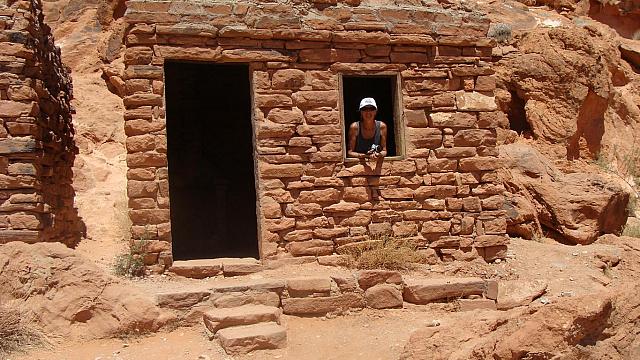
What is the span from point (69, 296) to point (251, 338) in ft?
5.51

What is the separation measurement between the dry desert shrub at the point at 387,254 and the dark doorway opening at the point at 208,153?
3903 millimetres

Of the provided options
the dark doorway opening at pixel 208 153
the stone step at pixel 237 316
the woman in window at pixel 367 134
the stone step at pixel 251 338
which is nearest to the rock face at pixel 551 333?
the stone step at pixel 251 338

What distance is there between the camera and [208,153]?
1145 centimetres

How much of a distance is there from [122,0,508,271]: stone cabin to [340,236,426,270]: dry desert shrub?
0.11 m

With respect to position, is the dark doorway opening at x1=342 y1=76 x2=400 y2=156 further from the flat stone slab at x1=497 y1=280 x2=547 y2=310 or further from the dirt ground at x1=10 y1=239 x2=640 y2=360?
the flat stone slab at x1=497 y1=280 x2=547 y2=310

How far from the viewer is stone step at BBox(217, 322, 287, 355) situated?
217 inches

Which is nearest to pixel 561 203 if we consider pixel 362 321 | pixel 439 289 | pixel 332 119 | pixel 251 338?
pixel 439 289

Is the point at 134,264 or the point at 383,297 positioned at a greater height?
the point at 134,264

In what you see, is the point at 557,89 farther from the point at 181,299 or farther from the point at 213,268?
the point at 181,299

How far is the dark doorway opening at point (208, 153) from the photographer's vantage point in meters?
11.0

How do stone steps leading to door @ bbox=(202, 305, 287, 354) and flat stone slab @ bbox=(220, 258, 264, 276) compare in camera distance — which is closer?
stone steps leading to door @ bbox=(202, 305, 287, 354)

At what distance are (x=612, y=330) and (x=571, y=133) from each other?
9093 millimetres

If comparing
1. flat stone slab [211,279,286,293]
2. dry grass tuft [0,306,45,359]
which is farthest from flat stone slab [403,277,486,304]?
dry grass tuft [0,306,45,359]

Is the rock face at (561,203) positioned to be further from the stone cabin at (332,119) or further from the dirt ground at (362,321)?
the stone cabin at (332,119)
